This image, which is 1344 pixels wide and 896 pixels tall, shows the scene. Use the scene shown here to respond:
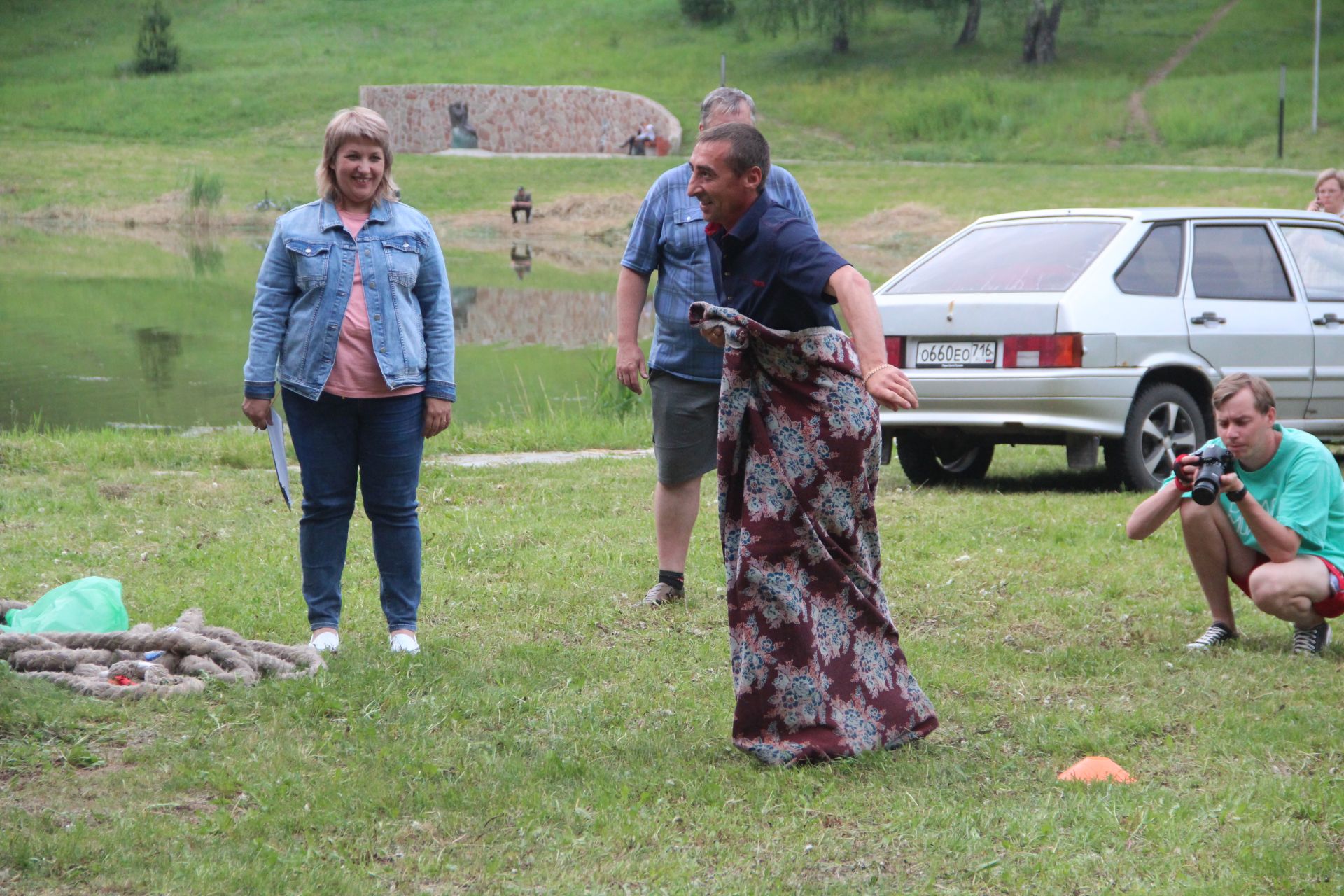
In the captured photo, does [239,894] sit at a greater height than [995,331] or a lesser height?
lesser

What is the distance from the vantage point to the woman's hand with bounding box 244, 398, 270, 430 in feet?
16.2

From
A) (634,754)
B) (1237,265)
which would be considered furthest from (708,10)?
(634,754)

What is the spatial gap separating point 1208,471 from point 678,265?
2247 mm

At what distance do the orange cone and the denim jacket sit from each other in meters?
2.43

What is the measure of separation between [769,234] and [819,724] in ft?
4.46

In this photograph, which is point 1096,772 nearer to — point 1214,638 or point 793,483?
point 793,483

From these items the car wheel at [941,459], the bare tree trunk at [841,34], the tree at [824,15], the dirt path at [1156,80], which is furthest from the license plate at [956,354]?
the bare tree trunk at [841,34]

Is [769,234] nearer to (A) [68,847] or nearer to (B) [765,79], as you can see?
(A) [68,847]

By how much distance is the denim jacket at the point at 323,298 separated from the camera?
16.0ft

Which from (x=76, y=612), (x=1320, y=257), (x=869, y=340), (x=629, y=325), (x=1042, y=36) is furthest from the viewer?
(x=1042, y=36)

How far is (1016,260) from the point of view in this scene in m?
8.78

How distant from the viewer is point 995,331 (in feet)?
27.3

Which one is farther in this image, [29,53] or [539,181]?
[29,53]

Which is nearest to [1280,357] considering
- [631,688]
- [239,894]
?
[631,688]
